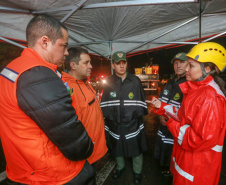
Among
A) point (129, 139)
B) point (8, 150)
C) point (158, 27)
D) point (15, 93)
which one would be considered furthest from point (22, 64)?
point (158, 27)

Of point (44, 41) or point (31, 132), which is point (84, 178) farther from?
point (44, 41)

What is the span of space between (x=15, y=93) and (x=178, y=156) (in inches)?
77.0

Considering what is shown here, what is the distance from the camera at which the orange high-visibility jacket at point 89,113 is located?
6.40 feet

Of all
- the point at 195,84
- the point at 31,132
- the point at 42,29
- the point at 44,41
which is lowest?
the point at 31,132

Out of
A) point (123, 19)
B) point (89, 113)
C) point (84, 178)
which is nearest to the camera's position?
point (84, 178)

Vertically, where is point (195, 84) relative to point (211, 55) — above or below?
below

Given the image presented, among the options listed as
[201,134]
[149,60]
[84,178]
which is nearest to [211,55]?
[201,134]

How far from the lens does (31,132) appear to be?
0.98 metres

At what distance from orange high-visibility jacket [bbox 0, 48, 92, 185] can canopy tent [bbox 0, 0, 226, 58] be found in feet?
4.98

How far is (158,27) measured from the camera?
373 cm

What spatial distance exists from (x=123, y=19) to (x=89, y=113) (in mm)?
2494

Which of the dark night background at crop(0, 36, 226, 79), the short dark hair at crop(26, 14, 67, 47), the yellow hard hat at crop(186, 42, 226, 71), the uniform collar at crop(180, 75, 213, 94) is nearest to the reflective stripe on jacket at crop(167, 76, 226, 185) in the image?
the uniform collar at crop(180, 75, 213, 94)

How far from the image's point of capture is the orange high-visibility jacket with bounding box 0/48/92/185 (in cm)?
92

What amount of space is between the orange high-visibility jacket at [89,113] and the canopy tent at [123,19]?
1.17 metres
